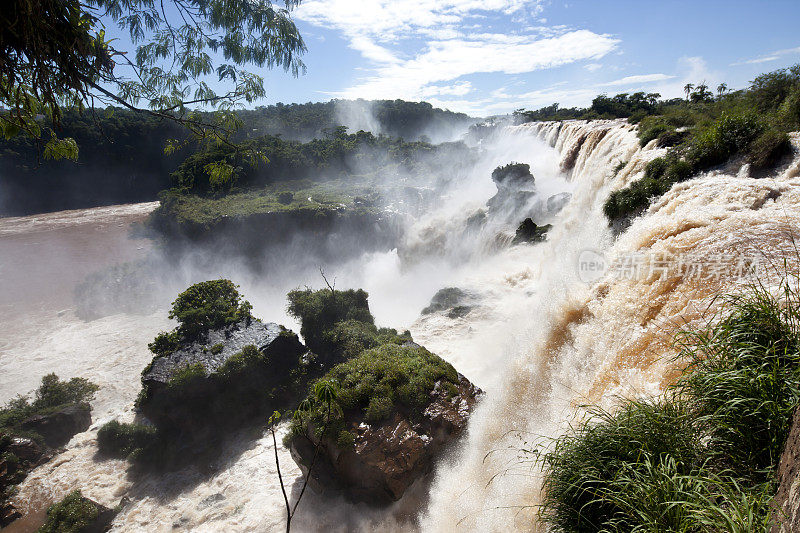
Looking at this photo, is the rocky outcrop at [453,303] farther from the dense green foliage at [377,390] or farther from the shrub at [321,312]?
the dense green foliage at [377,390]

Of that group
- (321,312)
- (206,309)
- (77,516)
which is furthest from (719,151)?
(77,516)

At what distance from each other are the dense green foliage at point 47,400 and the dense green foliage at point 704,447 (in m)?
14.1

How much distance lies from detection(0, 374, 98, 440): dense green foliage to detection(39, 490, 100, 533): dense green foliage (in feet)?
10.9

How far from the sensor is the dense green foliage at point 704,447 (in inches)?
101

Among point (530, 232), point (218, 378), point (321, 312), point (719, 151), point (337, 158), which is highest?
point (719, 151)

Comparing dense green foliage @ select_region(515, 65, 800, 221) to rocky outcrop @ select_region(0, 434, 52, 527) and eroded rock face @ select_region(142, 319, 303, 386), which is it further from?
rocky outcrop @ select_region(0, 434, 52, 527)

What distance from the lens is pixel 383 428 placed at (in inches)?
259

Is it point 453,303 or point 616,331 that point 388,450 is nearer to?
point 616,331

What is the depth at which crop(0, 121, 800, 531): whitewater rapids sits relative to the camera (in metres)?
5.46

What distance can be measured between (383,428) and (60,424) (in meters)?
10.8

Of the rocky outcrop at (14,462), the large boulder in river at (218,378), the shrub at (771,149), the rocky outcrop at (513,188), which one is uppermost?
the shrub at (771,149)

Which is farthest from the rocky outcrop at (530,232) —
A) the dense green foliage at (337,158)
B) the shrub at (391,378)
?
the dense green foliage at (337,158)

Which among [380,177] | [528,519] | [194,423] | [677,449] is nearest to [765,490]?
[677,449]

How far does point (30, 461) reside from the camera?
9703 millimetres
